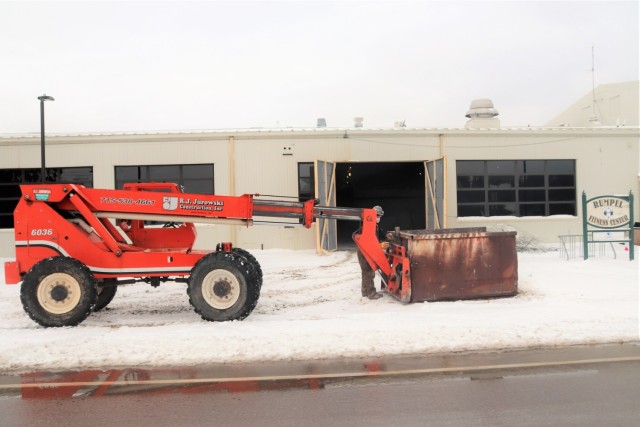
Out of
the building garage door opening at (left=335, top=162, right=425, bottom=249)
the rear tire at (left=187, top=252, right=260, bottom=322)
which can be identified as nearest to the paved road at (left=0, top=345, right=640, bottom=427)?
the rear tire at (left=187, top=252, right=260, bottom=322)

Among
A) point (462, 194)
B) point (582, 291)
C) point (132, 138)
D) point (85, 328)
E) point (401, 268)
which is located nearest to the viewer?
point (85, 328)

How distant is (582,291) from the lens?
10.4 meters

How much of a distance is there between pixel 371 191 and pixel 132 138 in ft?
48.3

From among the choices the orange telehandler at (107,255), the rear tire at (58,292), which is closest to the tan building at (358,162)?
the orange telehandler at (107,255)

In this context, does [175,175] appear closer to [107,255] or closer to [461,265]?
[107,255]

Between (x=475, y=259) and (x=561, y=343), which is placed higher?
(x=475, y=259)

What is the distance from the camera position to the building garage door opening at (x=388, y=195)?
29141mm

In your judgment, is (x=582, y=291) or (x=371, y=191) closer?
(x=582, y=291)

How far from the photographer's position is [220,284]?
8.33 m

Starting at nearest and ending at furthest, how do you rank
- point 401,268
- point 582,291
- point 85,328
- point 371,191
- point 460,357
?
point 460,357 < point 85,328 < point 401,268 < point 582,291 < point 371,191

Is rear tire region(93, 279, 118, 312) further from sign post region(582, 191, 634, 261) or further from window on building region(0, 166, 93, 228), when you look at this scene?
sign post region(582, 191, 634, 261)

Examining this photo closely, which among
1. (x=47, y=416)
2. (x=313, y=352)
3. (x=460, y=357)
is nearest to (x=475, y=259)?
(x=460, y=357)

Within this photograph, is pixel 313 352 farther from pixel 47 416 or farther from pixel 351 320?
pixel 47 416

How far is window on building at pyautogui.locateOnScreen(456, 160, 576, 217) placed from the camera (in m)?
20.3
